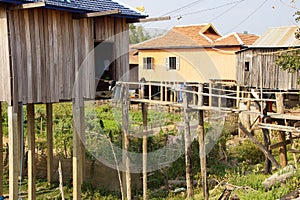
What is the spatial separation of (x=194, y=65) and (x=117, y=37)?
15.9m

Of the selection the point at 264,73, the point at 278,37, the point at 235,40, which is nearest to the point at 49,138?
the point at 264,73

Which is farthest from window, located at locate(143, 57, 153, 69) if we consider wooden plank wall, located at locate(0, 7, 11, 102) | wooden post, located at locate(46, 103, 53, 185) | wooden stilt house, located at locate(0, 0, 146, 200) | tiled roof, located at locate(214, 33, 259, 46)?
wooden plank wall, located at locate(0, 7, 11, 102)

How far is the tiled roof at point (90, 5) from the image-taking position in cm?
914

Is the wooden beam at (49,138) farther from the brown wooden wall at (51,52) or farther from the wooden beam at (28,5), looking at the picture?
the wooden beam at (28,5)

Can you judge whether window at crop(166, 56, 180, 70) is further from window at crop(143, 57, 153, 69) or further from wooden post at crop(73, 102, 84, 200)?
wooden post at crop(73, 102, 84, 200)

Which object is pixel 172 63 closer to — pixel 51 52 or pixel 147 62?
pixel 147 62

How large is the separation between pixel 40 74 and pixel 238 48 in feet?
57.1

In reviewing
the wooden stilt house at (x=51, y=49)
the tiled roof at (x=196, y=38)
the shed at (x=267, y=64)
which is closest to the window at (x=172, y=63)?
the tiled roof at (x=196, y=38)

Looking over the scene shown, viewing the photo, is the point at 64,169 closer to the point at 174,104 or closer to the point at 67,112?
the point at 67,112

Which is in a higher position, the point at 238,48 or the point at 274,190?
the point at 238,48

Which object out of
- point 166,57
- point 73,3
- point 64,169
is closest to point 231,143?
point 64,169

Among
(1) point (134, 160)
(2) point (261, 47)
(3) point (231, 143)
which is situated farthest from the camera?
(2) point (261, 47)

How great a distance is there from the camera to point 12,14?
885 centimetres

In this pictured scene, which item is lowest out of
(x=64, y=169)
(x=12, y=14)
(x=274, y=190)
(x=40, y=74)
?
(x=64, y=169)
